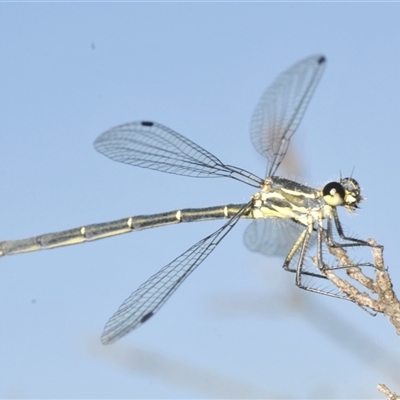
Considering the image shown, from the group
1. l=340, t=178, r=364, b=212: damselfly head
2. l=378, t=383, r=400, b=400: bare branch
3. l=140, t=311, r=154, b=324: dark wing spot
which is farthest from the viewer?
l=340, t=178, r=364, b=212: damselfly head

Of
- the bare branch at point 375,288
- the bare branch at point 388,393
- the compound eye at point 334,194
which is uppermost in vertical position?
the compound eye at point 334,194

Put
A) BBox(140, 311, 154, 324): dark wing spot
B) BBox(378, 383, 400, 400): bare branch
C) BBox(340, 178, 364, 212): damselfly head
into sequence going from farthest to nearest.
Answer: BBox(340, 178, 364, 212): damselfly head
BBox(140, 311, 154, 324): dark wing spot
BBox(378, 383, 400, 400): bare branch

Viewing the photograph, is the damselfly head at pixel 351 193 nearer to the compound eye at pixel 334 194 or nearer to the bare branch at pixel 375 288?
the compound eye at pixel 334 194

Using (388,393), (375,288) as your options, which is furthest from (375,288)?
(388,393)

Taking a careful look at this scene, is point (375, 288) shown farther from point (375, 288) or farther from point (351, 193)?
point (351, 193)

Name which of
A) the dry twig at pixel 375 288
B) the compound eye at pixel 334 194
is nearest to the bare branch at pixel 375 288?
the dry twig at pixel 375 288

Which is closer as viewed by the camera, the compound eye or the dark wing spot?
the dark wing spot

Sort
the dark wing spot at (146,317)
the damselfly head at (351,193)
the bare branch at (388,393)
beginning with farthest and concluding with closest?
the damselfly head at (351,193), the dark wing spot at (146,317), the bare branch at (388,393)

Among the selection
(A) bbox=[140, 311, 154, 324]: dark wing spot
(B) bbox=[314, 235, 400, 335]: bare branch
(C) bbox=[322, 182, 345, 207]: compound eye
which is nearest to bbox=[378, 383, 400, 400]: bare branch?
(B) bbox=[314, 235, 400, 335]: bare branch

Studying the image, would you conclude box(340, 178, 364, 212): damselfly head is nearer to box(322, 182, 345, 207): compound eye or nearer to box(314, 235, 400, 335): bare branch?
box(322, 182, 345, 207): compound eye
